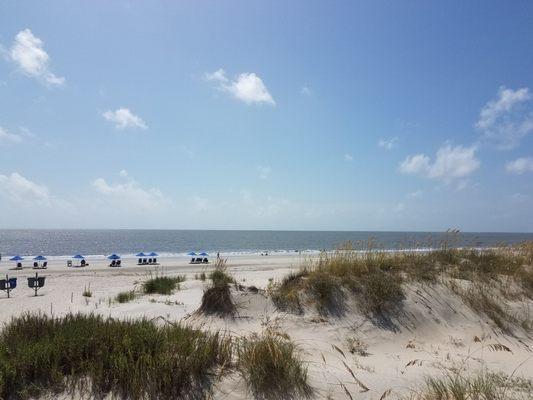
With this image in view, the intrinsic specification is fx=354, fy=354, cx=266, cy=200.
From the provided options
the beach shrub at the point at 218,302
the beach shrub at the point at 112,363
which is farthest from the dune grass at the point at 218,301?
the beach shrub at the point at 112,363

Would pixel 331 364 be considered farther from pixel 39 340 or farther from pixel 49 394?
pixel 39 340

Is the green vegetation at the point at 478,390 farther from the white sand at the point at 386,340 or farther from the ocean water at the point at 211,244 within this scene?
the ocean water at the point at 211,244

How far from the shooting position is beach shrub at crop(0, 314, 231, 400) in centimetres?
402

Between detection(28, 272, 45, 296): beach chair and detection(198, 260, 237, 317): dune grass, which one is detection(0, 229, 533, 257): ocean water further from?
detection(28, 272, 45, 296): beach chair

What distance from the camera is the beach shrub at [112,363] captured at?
4.02 m

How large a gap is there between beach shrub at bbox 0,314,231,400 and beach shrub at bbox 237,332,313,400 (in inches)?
15.3

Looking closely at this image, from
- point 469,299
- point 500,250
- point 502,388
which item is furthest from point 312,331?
point 500,250

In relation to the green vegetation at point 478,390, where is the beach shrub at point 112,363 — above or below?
above

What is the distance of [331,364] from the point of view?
5.56 metres

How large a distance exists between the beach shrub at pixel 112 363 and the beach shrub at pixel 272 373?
15.3 inches

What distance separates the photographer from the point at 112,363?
4.28 metres

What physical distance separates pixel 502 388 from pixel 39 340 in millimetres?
6268

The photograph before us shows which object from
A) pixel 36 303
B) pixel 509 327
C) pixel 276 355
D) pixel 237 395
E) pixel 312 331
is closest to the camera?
pixel 237 395

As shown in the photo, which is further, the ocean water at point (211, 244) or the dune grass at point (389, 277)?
the ocean water at point (211, 244)
